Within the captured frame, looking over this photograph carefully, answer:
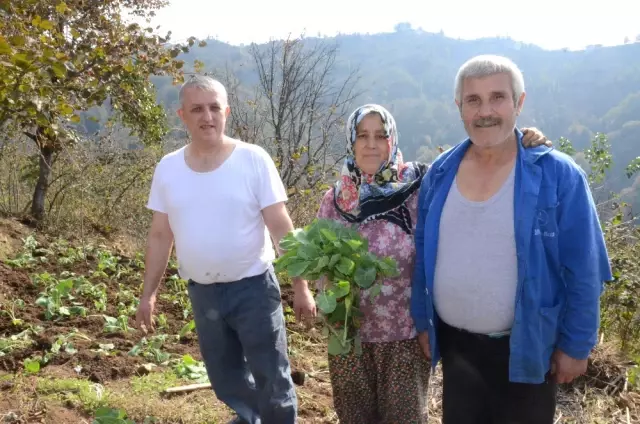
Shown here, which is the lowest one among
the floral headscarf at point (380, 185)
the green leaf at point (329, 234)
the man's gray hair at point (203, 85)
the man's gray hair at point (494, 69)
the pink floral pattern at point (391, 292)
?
the pink floral pattern at point (391, 292)

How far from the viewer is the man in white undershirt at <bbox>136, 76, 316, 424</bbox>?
2.66 m

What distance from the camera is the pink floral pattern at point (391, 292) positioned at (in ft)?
7.95

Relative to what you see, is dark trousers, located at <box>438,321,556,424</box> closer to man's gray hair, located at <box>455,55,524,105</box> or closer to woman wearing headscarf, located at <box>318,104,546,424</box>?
woman wearing headscarf, located at <box>318,104,546,424</box>

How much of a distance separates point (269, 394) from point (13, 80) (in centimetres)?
→ 230

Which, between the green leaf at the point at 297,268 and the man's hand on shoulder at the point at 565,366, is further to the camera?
the green leaf at the point at 297,268

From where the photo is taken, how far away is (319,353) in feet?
14.8

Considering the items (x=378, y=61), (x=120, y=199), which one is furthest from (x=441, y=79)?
(x=120, y=199)

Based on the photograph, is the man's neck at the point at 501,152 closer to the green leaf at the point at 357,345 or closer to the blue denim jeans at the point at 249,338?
the green leaf at the point at 357,345

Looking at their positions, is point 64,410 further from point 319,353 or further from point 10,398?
point 319,353

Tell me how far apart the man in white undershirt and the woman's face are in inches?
20.2

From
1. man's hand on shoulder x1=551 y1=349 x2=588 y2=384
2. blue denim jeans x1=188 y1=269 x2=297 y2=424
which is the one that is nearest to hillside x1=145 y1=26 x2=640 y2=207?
blue denim jeans x1=188 y1=269 x2=297 y2=424

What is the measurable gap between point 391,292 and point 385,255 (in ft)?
0.62

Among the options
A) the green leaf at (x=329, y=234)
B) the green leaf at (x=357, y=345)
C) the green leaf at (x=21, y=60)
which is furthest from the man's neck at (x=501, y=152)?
the green leaf at (x=21, y=60)

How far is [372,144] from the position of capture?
2.44 metres
